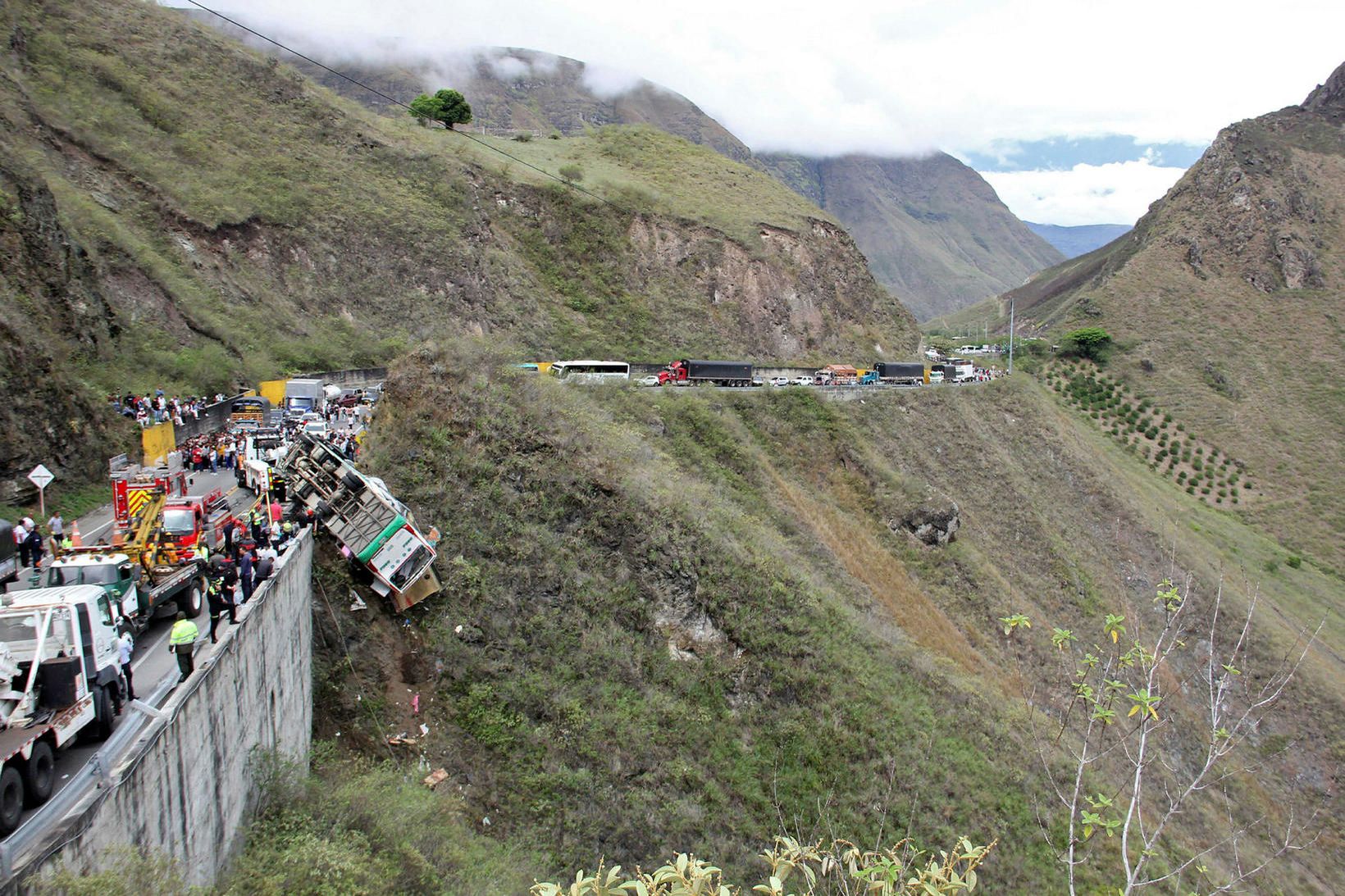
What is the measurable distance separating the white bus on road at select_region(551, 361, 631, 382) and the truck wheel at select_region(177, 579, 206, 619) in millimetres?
23315

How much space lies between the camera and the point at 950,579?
106 feet

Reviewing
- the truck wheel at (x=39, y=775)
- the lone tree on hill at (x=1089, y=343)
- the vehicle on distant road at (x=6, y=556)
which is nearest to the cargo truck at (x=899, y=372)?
the lone tree on hill at (x=1089, y=343)

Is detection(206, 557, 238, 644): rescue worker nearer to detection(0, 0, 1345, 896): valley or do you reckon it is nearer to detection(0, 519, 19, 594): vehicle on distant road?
detection(0, 0, 1345, 896): valley

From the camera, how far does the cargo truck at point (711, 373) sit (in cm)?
4119

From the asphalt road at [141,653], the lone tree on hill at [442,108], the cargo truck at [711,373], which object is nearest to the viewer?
the asphalt road at [141,653]

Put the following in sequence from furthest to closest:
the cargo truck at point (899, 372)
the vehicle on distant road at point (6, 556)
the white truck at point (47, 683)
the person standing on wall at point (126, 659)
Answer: the cargo truck at point (899, 372) < the vehicle on distant road at point (6, 556) < the person standing on wall at point (126, 659) < the white truck at point (47, 683)

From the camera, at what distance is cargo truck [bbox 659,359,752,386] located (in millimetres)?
41188

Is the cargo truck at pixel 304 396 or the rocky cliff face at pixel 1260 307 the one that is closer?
the cargo truck at pixel 304 396

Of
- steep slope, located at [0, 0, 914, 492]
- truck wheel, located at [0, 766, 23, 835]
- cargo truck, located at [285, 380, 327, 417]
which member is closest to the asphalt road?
truck wheel, located at [0, 766, 23, 835]

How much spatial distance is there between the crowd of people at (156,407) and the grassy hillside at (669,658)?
29.5 feet

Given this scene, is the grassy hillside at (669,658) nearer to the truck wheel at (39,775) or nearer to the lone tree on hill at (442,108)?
the truck wheel at (39,775)

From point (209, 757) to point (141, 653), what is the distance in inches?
111

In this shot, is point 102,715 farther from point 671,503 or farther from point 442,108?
point 442,108

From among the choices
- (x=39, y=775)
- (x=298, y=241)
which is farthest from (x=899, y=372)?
(x=39, y=775)
